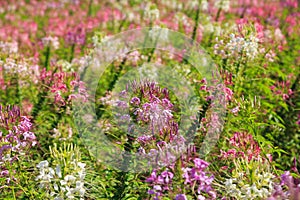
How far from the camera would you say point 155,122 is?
3139 millimetres

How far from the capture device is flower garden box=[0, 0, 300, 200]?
3.00 metres

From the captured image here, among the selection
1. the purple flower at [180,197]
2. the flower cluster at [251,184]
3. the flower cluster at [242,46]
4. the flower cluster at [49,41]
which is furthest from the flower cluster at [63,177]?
the flower cluster at [49,41]

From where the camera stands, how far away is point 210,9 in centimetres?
930

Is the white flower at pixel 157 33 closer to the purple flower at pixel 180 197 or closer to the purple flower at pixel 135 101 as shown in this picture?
the purple flower at pixel 135 101

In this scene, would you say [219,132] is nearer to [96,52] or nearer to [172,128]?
[172,128]

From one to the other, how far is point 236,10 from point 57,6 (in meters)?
5.06

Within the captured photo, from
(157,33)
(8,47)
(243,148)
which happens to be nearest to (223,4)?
(157,33)

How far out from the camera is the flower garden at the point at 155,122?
9.84ft

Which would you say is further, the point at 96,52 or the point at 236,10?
the point at 236,10

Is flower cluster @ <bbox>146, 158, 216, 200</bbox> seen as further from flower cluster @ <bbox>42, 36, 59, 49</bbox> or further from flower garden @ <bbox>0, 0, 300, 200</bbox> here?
flower cluster @ <bbox>42, 36, 59, 49</bbox>

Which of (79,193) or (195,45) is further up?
(195,45)

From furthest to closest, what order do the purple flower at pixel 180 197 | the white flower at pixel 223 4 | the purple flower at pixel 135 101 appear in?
1. the white flower at pixel 223 4
2. the purple flower at pixel 135 101
3. the purple flower at pixel 180 197

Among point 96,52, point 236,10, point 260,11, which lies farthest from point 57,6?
point 96,52

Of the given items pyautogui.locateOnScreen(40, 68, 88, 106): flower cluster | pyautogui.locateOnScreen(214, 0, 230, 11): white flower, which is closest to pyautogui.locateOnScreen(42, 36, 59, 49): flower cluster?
pyautogui.locateOnScreen(40, 68, 88, 106): flower cluster
